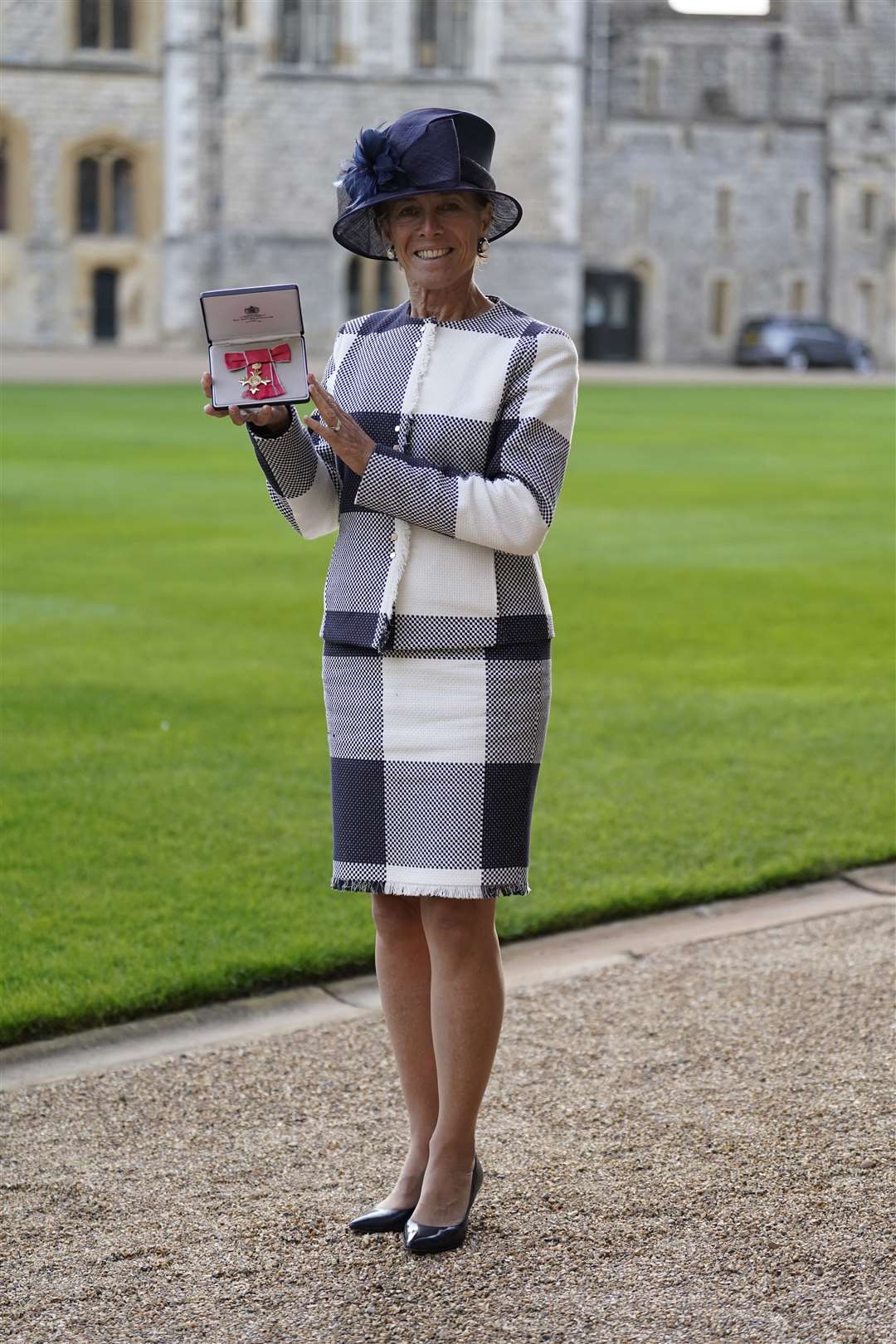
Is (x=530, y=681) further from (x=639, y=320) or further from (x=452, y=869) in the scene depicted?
(x=639, y=320)

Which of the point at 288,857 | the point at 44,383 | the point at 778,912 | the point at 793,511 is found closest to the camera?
the point at 778,912

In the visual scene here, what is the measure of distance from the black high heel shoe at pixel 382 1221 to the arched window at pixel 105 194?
45263mm

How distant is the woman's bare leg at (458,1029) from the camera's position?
302 cm

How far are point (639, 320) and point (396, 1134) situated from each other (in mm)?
48567

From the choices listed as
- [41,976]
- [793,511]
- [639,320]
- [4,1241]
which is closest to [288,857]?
[41,976]

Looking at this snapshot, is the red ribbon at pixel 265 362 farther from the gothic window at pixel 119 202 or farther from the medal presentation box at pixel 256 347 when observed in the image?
the gothic window at pixel 119 202

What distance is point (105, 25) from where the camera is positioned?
45.9 m

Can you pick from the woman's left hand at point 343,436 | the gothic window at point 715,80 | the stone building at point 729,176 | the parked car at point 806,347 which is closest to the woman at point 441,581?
the woman's left hand at point 343,436

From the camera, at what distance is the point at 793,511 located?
14.1m

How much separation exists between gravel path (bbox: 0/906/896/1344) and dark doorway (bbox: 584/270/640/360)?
4639 centimetres

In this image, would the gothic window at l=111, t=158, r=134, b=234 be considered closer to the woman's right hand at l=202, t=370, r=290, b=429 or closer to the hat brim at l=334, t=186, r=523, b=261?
the hat brim at l=334, t=186, r=523, b=261

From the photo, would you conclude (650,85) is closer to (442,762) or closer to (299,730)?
(299,730)

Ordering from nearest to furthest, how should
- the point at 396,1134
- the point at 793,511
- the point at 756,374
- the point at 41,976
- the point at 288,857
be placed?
the point at 396,1134
the point at 41,976
the point at 288,857
the point at 793,511
the point at 756,374

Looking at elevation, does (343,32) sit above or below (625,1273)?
above
